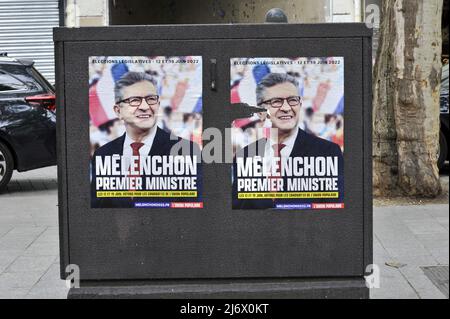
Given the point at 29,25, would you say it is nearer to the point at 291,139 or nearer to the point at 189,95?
the point at 189,95

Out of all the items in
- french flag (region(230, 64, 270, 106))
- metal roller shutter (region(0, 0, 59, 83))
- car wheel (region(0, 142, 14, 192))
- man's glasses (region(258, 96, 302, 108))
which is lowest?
car wheel (region(0, 142, 14, 192))

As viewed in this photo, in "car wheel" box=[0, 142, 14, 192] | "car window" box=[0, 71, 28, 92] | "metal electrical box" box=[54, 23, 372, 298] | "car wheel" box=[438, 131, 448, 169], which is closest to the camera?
"metal electrical box" box=[54, 23, 372, 298]

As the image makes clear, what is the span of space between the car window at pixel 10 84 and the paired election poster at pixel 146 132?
6485 millimetres

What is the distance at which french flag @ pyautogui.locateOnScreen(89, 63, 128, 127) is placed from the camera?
14.6 ft

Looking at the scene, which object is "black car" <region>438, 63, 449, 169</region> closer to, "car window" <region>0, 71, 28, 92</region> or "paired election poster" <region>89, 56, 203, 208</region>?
"car window" <region>0, 71, 28, 92</region>

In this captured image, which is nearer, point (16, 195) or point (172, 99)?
point (172, 99)

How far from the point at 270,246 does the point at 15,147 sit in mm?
6423

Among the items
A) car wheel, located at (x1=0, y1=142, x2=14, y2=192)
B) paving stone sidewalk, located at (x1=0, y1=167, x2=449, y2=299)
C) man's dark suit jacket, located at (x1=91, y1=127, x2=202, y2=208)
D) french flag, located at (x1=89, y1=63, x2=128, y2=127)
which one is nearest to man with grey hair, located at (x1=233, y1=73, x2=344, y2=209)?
man's dark suit jacket, located at (x1=91, y1=127, x2=202, y2=208)

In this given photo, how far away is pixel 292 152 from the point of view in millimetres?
4535

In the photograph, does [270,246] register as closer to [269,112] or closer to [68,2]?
[269,112]

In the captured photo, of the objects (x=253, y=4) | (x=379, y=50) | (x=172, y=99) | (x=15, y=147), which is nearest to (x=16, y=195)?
(x=15, y=147)

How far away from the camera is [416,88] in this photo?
9.10 m

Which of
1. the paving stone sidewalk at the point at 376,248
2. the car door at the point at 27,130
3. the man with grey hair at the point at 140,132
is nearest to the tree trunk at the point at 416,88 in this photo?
the paving stone sidewalk at the point at 376,248

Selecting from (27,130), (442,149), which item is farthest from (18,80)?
(442,149)
